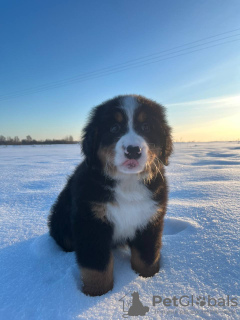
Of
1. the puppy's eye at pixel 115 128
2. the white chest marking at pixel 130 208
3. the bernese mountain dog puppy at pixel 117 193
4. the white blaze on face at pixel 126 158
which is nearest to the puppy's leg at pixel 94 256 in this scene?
the bernese mountain dog puppy at pixel 117 193

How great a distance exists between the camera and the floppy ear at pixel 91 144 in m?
1.83

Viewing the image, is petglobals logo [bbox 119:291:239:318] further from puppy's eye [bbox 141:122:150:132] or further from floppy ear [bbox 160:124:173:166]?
puppy's eye [bbox 141:122:150:132]

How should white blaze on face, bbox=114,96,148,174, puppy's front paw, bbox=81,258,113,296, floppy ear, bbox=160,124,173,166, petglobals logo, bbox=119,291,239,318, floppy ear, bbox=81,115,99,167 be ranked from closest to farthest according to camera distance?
1. petglobals logo, bbox=119,291,239,318
2. puppy's front paw, bbox=81,258,113,296
3. white blaze on face, bbox=114,96,148,174
4. floppy ear, bbox=81,115,99,167
5. floppy ear, bbox=160,124,173,166

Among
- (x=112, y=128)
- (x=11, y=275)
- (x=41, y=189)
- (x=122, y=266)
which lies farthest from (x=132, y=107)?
(x=41, y=189)

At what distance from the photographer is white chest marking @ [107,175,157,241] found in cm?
165

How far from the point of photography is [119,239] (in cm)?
178

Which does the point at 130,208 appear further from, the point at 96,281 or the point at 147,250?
the point at 96,281

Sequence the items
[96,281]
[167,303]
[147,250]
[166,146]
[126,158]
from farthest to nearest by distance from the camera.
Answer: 1. [166,146]
2. [147,250]
3. [126,158]
4. [96,281]
5. [167,303]

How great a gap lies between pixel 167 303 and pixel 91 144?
1.31 meters

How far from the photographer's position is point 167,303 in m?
1.34

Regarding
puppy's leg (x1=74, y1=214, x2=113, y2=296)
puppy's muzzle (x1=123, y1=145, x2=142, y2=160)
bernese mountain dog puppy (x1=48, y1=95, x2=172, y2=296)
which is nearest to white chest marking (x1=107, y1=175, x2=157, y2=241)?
bernese mountain dog puppy (x1=48, y1=95, x2=172, y2=296)

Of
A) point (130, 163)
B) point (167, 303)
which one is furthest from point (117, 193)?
point (167, 303)

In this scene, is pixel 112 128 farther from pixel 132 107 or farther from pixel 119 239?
pixel 119 239

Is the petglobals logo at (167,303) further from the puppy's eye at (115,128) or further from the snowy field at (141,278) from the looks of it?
the puppy's eye at (115,128)
